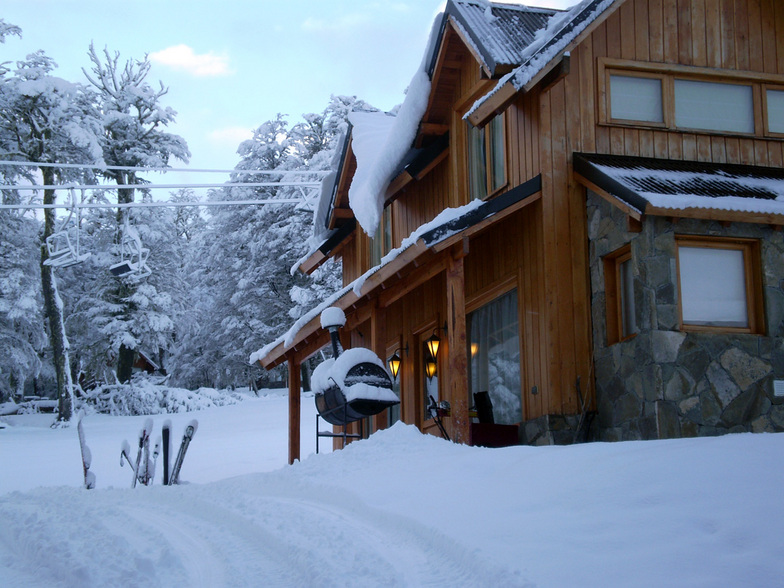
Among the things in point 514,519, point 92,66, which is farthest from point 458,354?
point 92,66

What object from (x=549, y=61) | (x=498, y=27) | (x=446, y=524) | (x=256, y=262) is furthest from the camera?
(x=256, y=262)

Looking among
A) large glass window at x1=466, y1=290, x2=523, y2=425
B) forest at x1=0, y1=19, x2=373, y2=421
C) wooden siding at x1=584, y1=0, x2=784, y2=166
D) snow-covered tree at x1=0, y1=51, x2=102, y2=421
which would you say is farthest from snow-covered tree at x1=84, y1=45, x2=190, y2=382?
wooden siding at x1=584, y1=0, x2=784, y2=166

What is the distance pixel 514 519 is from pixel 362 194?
8620 mm

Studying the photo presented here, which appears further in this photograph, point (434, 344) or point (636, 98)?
A: point (434, 344)

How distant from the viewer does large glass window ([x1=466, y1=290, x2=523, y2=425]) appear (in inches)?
435

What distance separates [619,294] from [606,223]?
76 cm

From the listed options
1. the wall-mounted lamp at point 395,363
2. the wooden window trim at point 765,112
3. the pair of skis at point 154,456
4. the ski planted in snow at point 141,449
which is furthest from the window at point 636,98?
the ski planted in snow at point 141,449

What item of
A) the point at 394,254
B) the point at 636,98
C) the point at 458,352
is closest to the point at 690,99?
the point at 636,98

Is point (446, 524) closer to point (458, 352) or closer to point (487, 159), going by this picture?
point (458, 352)

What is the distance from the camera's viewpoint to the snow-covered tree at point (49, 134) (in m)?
26.3

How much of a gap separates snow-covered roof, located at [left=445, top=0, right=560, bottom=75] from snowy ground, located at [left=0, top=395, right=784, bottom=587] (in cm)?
453

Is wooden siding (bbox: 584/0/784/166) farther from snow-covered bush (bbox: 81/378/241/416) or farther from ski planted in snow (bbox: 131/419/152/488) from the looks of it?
snow-covered bush (bbox: 81/378/241/416)

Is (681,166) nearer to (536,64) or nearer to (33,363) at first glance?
(536,64)

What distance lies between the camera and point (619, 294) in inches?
390
